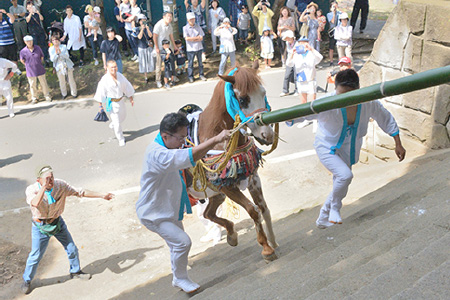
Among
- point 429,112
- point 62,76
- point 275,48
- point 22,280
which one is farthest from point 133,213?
point 275,48

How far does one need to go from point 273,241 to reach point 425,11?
157 inches

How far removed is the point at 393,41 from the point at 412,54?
427 mm

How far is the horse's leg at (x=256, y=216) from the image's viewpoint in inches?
217

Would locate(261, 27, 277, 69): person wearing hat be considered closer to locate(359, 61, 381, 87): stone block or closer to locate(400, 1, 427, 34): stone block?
locate(359, 61, 381, 87): stone block

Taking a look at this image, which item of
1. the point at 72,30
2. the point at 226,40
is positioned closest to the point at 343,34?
the point at 226,40

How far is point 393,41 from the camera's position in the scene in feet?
25.3

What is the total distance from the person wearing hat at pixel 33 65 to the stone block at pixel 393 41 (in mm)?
9508

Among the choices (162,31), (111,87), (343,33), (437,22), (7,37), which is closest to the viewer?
(437,22)

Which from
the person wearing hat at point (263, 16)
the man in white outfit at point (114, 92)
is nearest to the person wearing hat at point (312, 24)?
the person wearing hat at point (263, 16)

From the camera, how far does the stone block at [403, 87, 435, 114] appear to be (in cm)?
727

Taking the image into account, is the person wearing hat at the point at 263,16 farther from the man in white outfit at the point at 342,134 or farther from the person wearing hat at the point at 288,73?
the man in white outfit at the point at 342,134

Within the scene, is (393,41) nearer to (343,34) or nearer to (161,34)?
(343,34)

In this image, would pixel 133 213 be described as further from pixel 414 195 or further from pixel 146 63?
pixel 146 63

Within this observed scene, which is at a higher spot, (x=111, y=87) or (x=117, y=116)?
(x=111, y=87)
